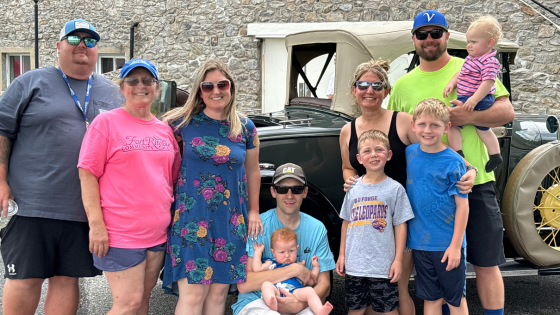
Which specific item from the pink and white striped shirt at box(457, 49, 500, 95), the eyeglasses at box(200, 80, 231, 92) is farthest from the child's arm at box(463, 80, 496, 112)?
the eyeglasses at box(200, 80, 231, 92)

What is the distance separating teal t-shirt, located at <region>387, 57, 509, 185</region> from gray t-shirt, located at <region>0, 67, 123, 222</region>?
2030mm

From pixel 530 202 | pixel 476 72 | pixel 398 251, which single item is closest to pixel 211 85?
pixel 398 251

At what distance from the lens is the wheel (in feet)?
11.2

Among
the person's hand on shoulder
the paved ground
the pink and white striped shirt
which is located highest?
the pink and white striped shirt

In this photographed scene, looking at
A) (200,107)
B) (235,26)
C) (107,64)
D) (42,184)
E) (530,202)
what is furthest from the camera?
(107,64)

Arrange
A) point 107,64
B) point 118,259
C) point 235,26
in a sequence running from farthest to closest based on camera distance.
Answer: point 107,64 < point 235,26 < point 118,259

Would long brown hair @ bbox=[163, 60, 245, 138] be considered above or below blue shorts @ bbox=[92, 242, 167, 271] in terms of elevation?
above

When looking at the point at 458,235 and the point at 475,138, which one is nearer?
the point at 458,235

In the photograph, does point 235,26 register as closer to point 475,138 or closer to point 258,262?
point 475,138

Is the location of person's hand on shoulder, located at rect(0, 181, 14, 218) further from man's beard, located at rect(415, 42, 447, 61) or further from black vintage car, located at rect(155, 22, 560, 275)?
man's beard, located at rect(415, 42, 447, 61)

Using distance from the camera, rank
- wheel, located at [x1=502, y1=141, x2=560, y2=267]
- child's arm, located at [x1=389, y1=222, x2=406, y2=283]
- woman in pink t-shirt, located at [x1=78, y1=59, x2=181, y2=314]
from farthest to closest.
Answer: wheel, located at [x1=502, y1=141, x2=560, y2=267], child's arm, located at [x1=389, y1=222, x2=406, y2=283], woman in pink t-shirt, located at [x1=78, y1=59, x2=181, y2=314]

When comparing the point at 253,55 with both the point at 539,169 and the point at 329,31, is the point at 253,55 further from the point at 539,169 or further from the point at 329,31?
the point at 539,169

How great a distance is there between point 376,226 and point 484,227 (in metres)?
0.68

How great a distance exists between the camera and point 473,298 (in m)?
4.12
